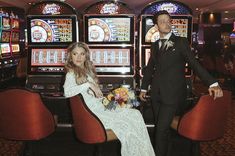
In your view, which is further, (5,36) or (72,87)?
(5,36)

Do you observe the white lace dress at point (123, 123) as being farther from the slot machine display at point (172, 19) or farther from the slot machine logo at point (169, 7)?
the slot machine logo at point (169, 7)

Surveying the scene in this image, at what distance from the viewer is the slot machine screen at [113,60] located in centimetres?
419

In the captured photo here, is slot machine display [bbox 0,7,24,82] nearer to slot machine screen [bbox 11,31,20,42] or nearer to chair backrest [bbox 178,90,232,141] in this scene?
slot machine screen [bbox 11,31,20,42]

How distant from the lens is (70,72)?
277cm

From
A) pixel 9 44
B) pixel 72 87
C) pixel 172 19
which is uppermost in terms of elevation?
pixel 172 19

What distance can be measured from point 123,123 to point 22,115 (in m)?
0.84

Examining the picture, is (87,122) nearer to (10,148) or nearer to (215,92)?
(215,92)

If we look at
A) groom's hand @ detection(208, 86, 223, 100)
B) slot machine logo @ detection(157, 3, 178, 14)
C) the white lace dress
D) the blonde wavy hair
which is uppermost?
slot machine logo @ detection(157, 3, 178, 14)

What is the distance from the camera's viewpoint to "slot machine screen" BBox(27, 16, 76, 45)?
4.20m

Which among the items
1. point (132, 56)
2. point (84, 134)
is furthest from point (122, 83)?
point (84, 134)

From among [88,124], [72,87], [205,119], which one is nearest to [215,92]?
[205,119]

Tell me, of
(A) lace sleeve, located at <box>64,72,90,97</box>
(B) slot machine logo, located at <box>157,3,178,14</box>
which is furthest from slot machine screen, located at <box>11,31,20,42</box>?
(A) lace sleeve, located at <box>64,72,90,97</box>

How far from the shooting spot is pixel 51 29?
4230 millimetres

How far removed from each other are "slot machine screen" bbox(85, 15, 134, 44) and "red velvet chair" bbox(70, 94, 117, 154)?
1.70 metres
